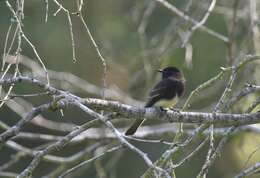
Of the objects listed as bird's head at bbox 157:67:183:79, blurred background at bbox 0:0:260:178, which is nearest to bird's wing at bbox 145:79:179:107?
bird's head at bbox 157:67:183:79

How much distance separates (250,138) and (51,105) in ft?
13.4

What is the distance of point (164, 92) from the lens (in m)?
6.07

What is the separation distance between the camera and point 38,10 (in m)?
13.1

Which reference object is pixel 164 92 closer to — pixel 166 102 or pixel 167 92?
pixel 167 92

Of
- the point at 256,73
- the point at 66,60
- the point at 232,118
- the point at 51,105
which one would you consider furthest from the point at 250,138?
the point at 66,60

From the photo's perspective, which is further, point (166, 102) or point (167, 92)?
point (167, 92)

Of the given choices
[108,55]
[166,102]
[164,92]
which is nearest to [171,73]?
[164,92]

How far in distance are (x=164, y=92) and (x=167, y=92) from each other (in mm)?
A: 24

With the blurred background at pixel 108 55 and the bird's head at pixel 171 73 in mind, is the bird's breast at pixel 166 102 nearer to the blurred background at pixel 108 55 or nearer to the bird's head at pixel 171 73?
the bird's head at pixel 171 73

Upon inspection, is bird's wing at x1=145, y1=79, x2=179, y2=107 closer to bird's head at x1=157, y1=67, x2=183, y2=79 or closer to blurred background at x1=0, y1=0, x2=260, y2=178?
bird's head at x1=157, y1=67, x2=183, y2=79

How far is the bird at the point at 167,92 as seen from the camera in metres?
5.82

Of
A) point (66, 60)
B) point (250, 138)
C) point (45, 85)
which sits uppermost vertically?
point (45, 85)

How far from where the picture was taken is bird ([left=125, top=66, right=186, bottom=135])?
5.82m

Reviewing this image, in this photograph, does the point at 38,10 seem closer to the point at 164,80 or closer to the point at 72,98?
the point at 164,80
